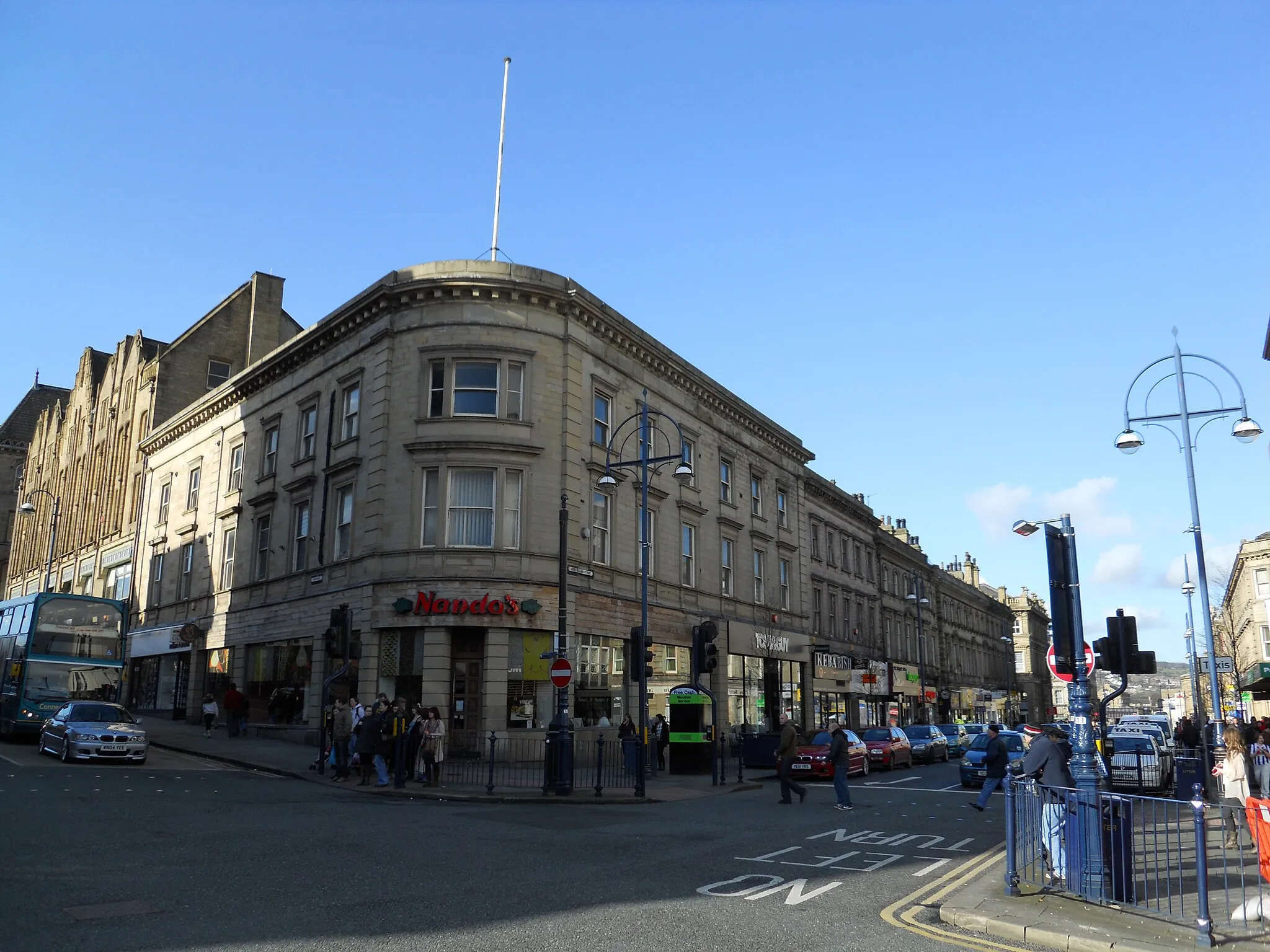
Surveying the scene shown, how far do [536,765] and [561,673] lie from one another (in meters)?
6.38

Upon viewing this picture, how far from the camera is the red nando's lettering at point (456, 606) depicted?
26719 millimetres

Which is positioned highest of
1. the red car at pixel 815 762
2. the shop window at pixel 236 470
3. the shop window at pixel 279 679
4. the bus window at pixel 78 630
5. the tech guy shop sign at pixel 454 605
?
the shop window at pixel 236 470

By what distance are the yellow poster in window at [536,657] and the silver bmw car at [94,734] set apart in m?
9.59

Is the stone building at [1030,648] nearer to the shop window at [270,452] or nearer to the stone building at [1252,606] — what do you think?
the stone building at [1252,606]

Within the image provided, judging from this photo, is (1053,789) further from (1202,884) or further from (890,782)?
(890,782)

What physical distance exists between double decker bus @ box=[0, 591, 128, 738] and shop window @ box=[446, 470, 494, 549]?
10.6 meters

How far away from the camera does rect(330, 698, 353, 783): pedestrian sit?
21.4 metres

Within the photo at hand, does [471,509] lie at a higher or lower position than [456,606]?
higher

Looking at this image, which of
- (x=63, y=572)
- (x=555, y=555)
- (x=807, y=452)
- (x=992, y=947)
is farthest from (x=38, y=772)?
(x=63, y=572)

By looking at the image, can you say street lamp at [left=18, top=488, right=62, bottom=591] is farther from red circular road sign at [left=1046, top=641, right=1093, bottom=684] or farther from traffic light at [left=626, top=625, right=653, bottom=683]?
red circular road sign at [left=1046, top=641, right=1093, bottom=684]

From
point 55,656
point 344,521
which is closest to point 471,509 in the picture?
point 344,521

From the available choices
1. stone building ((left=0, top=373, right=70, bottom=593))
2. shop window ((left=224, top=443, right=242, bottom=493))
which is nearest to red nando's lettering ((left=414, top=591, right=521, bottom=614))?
shop window ((left=224, top=443, right=242, bottom=493))

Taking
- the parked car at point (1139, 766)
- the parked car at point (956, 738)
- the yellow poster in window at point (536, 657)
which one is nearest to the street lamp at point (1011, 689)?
the parked car at point (956, 738)

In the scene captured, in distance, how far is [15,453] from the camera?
75812 mm
